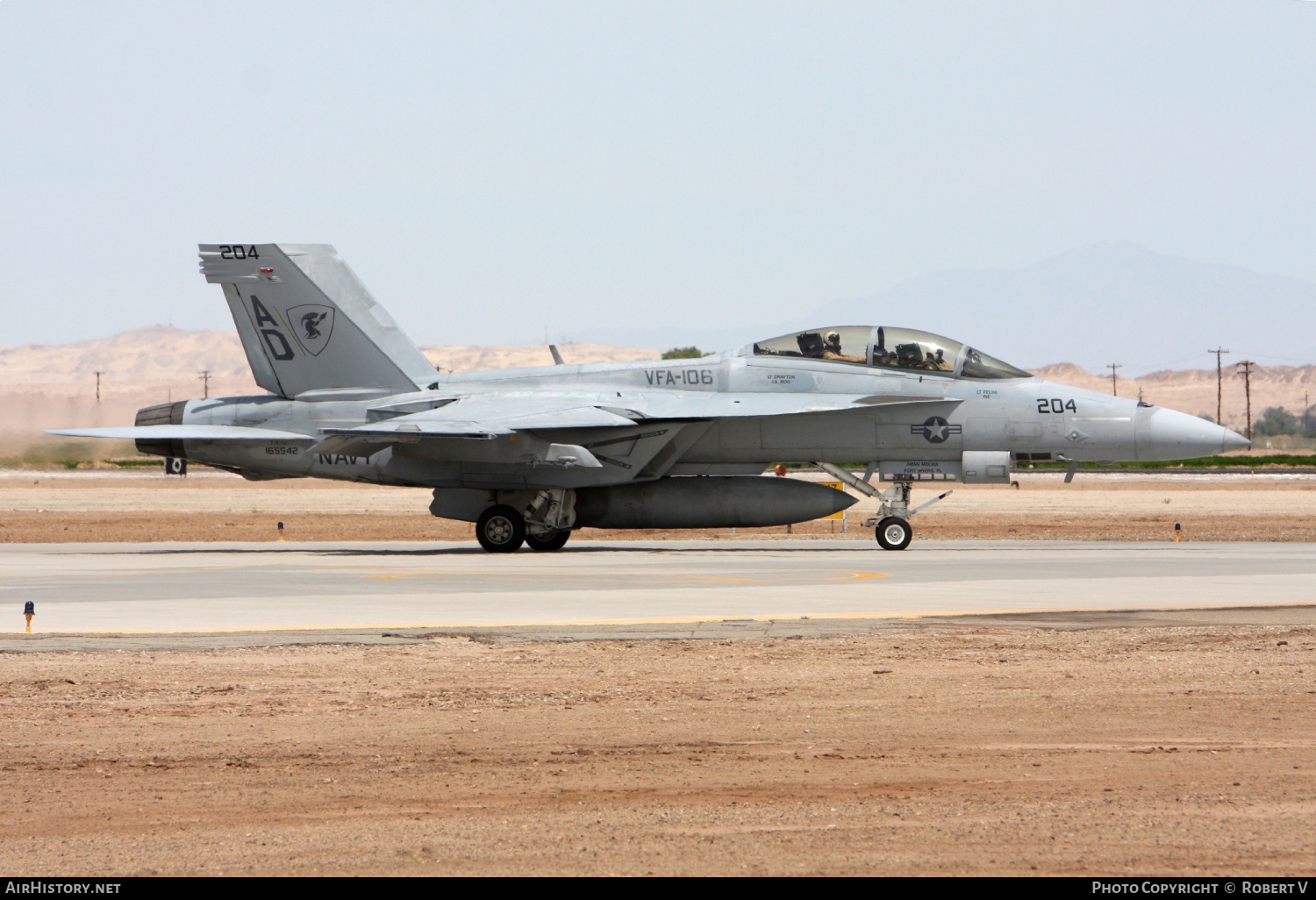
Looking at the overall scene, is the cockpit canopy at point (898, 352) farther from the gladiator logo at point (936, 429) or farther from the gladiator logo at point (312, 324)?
the gladiator logo at point (312, 324)

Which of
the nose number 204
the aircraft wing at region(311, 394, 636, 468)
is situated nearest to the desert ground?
the nose number 204

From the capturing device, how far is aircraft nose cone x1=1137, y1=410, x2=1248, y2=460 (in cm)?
2147

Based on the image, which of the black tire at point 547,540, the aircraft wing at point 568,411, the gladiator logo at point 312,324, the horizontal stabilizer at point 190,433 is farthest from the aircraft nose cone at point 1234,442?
the gladiator logo at point 312,324

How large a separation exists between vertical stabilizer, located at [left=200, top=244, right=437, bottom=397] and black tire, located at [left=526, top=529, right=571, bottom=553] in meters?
3.96

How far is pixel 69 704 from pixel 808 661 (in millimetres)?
5390

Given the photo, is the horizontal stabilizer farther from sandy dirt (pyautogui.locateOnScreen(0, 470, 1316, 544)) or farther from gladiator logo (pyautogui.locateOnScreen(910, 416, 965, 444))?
gladiator logo (pyautogui.locateOnScreen(910, 416, 965, 444))

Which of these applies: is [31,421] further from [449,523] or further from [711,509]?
[711,509]

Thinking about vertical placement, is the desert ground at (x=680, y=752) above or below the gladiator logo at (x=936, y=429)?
below

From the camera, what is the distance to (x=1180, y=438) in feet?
70.5

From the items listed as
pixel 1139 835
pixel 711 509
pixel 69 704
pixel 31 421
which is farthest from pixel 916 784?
pixel 31 421

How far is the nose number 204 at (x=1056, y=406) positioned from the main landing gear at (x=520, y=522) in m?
8.30

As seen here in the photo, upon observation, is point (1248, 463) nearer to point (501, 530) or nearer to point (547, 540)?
point (547, 540)

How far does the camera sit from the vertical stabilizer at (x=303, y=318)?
968 inches

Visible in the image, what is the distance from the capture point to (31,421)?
27.6m
